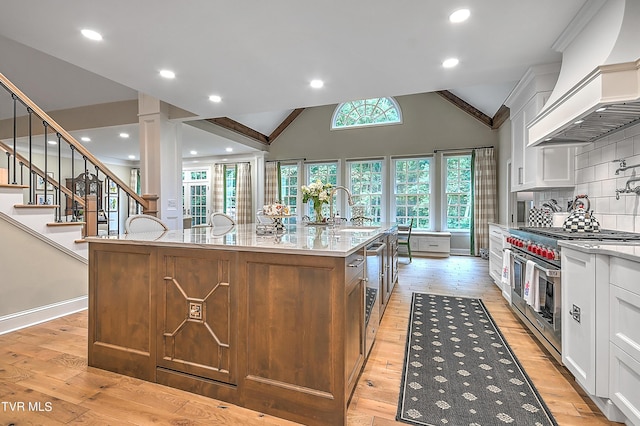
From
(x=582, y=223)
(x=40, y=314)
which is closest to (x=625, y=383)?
(x=582, y=223)

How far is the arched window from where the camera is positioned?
7.39 metres

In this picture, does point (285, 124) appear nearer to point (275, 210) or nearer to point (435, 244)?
point (435, 244)

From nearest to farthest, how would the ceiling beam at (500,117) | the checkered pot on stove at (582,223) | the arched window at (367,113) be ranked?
the checkered pot on stove at (582,223)
the ceiling beam at (500,117)
the arched window at (367,113)

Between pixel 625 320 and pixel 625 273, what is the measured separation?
8.8 inches

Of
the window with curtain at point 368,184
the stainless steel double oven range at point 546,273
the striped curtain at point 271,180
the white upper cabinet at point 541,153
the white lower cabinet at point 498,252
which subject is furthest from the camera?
the striped curtain at point 271,180

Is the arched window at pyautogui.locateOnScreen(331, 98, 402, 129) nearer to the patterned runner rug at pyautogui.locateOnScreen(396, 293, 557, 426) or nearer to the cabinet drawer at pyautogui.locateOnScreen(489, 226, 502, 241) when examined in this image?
the cabinet drawer at pyautogui.locateOnScreen(489, 226, 502, 241)

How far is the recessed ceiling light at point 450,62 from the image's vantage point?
313 centimetres

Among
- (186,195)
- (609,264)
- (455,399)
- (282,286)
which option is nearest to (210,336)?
(282,286)

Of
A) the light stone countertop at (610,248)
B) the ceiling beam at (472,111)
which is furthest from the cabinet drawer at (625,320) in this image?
the ceiling beam at (472,111)

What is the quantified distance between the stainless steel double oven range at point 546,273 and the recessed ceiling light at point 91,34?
3.99 meters

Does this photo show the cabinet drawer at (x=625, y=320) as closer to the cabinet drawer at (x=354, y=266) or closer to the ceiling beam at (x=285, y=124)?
the cabinet drawer at (x=354, y=266)

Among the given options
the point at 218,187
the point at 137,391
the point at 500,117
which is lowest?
the point at 137,391

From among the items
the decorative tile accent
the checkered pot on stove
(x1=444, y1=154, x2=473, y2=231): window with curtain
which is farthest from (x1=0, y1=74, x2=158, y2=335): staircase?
(x1=444, y1=154, x2=473, y2=231): window with curtain

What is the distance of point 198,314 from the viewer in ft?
5.65
